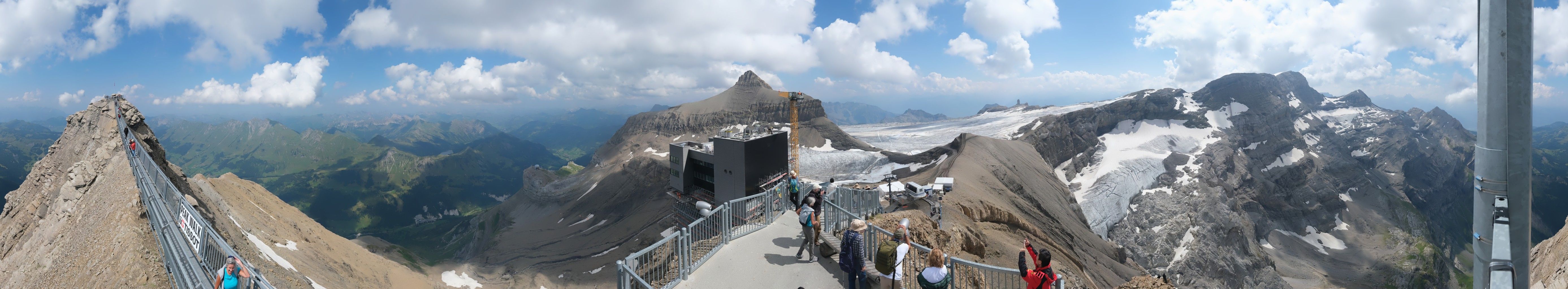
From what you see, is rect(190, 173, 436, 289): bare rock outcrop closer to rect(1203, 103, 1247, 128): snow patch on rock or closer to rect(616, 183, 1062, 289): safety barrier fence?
rect(616, 183, 1062, 289): safety barrier fence

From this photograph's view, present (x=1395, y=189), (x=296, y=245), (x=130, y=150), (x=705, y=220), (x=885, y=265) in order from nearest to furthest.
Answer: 1. (x=885, y=265)
2. (x=705, y=220)
3. (x=130, y=150)
4. (x=296, y=245)
5. (x=1395, y=189)

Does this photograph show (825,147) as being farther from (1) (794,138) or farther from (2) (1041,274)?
(2) (1041,274)

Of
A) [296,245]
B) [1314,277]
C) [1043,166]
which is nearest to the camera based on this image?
[296,245]

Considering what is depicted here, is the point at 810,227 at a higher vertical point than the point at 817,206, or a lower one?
lower

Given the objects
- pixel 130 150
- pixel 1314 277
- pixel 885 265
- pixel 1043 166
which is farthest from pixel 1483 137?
pixel 1314 277

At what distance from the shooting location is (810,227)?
10469 mm

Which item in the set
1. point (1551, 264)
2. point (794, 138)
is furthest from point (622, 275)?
point (794, 138)

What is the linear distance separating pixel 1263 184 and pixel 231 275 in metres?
130

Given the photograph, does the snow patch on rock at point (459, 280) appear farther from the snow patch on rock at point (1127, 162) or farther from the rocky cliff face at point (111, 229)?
the snow patch on rock at point (1127, 162)

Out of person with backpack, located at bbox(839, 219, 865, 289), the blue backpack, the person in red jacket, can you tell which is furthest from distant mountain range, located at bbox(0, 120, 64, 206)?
the person in red jacket

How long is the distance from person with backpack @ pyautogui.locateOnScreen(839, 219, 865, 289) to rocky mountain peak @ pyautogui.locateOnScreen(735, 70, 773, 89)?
131991mm

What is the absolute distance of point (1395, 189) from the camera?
11175 cm

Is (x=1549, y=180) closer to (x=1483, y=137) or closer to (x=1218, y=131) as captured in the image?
(x=1218, y=131)

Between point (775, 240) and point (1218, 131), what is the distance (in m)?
138
